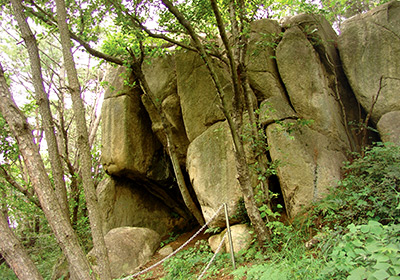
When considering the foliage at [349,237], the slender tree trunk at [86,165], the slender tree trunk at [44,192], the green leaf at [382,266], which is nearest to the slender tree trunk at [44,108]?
the slender tree trunk at [86,165]

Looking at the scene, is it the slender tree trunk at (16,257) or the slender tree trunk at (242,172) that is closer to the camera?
the slender tree trunk at (16,257)

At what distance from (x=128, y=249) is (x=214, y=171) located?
3.10 m

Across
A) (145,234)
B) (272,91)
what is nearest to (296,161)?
(272,91)

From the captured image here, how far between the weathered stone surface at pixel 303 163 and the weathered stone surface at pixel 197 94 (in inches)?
68.1

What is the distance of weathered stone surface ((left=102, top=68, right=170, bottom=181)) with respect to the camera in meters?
8.34

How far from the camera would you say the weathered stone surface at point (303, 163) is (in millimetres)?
5250

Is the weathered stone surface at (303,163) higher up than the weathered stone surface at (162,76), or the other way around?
the weathered stone surface at (162,76)

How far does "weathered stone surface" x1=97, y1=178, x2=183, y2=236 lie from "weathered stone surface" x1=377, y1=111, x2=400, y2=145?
21.9 feet

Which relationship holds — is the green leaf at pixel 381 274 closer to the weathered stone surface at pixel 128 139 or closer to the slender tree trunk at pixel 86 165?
the slender tree trunk at pixel 86 165

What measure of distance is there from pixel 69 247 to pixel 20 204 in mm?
7033

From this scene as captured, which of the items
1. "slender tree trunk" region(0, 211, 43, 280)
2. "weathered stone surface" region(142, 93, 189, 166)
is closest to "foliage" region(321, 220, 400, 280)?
"slender tree trunk" region(0, 211, 43, 280)

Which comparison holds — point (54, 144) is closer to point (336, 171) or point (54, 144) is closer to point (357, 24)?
point (336, 171)

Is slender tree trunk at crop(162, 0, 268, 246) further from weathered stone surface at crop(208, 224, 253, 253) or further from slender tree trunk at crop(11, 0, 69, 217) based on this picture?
slender tree trunk at crop(11, 0, 69, 217)

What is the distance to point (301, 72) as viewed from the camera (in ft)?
21.6
